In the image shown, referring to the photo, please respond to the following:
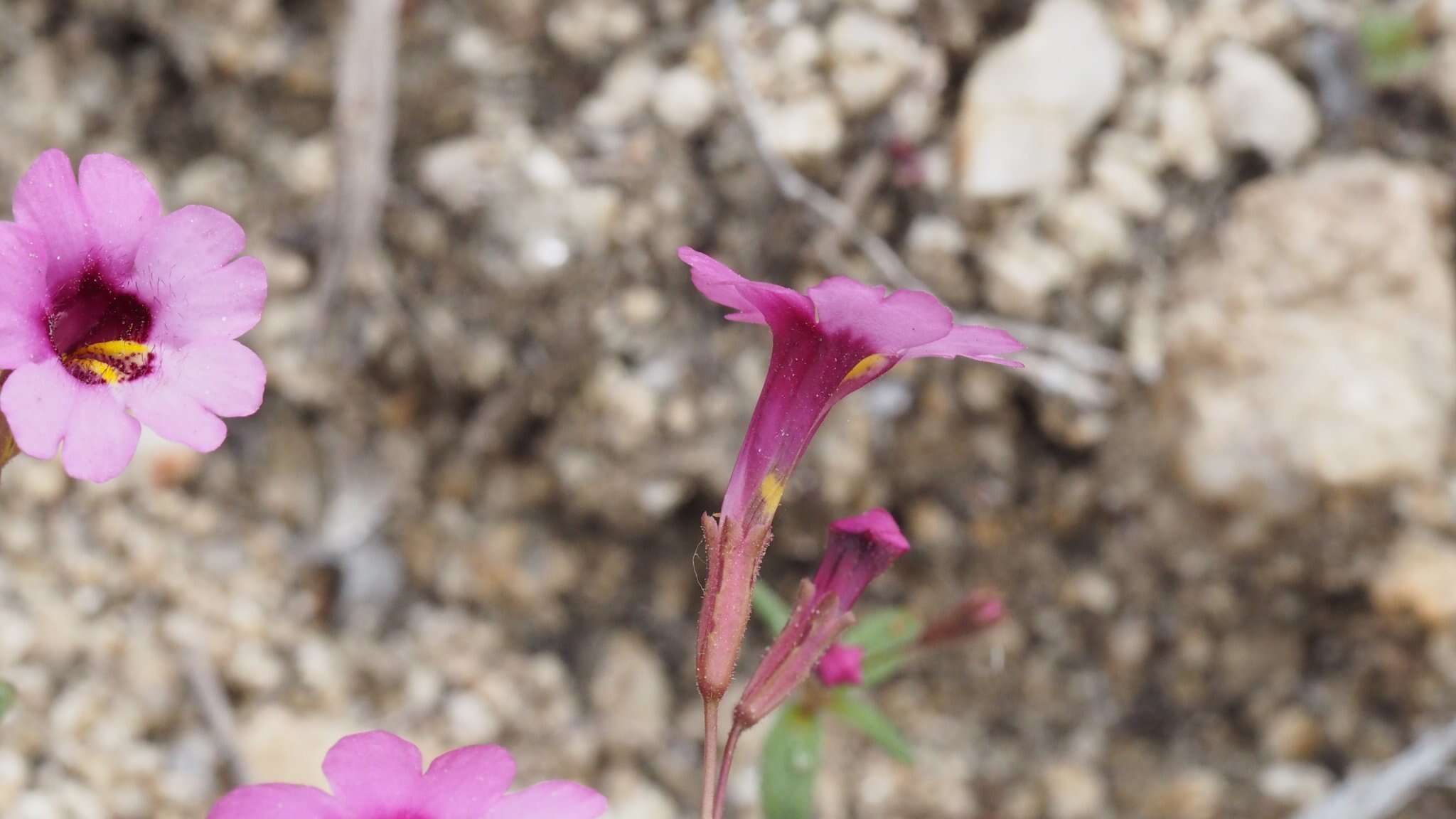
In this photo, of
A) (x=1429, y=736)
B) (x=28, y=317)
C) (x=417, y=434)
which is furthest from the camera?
(x=417, y=434)

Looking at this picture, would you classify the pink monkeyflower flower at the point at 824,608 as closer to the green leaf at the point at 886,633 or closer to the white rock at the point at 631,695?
the green leaf at the point at 886,633

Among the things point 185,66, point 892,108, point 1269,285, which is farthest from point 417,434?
point 1269,285

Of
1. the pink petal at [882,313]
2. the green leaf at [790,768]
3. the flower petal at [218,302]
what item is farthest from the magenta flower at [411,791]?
the green leaf at [790,768]

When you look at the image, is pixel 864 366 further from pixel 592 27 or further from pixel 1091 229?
pixel 592 27

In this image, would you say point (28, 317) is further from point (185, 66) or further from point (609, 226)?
point (185, 66)

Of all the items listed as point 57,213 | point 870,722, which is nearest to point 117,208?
point 57,213

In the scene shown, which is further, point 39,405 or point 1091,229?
point 1091,229

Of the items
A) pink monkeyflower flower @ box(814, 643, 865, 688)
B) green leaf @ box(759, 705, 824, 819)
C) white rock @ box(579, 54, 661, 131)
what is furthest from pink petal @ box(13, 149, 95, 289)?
white rock @ box(579, 54, 661, 131)
